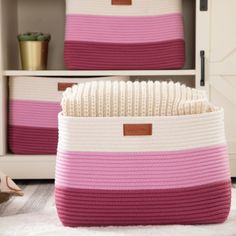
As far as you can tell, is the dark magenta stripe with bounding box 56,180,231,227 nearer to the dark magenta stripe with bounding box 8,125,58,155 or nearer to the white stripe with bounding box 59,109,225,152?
the white stripe with bounding box 59,109,225,152

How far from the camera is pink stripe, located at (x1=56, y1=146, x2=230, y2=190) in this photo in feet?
4.57

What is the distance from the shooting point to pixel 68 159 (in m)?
1.41

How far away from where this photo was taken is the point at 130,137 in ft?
4.58

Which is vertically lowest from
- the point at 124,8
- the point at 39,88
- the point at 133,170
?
the point at 133,170

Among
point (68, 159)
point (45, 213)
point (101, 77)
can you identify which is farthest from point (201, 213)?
point (101, 77)

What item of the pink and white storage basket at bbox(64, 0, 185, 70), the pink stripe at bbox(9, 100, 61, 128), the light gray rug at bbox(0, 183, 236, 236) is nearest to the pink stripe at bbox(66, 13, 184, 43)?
the pink and white storage basket at bbox(64, 0, 185, 70)

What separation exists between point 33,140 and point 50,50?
0.52m

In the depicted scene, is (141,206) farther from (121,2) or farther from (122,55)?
(121,2)

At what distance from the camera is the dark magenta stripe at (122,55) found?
211 cm

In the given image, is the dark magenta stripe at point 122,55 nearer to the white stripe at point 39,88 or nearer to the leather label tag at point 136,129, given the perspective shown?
the white stripe at point 39,88

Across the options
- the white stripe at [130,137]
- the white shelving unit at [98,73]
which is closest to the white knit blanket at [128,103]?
the white stripe at [130,137]

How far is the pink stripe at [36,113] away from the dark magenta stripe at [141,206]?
Answer: 2.36ft

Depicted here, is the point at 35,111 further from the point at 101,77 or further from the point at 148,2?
the point at 148,2

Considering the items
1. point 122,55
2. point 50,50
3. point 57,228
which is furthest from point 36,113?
point 57,228
